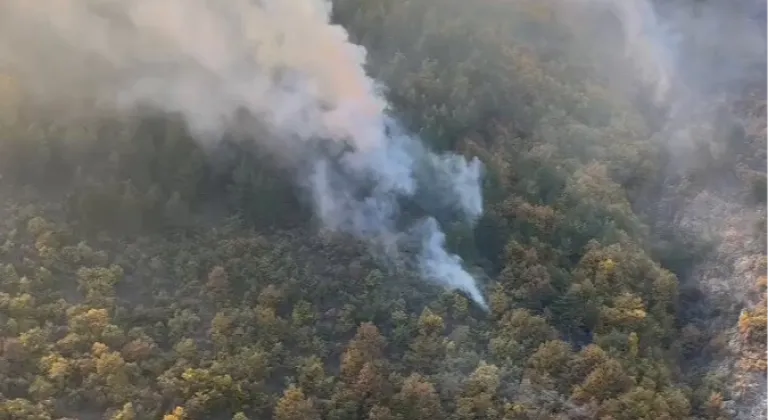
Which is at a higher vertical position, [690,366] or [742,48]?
[742,48]

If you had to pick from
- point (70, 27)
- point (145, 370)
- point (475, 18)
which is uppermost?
point (475, 18)

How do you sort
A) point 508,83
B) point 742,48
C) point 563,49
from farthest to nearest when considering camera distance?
1. point 742,48
2. point 563,49
3. point 508,83

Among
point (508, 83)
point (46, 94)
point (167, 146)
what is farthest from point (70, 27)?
point (508, 83)

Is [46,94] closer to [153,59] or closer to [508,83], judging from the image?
[153,59]

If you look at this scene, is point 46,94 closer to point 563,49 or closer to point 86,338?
point 86,338

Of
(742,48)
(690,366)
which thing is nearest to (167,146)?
(690,366)

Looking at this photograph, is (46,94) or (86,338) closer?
(86,338)

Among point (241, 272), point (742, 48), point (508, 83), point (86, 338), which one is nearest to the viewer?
point (86, 338)
